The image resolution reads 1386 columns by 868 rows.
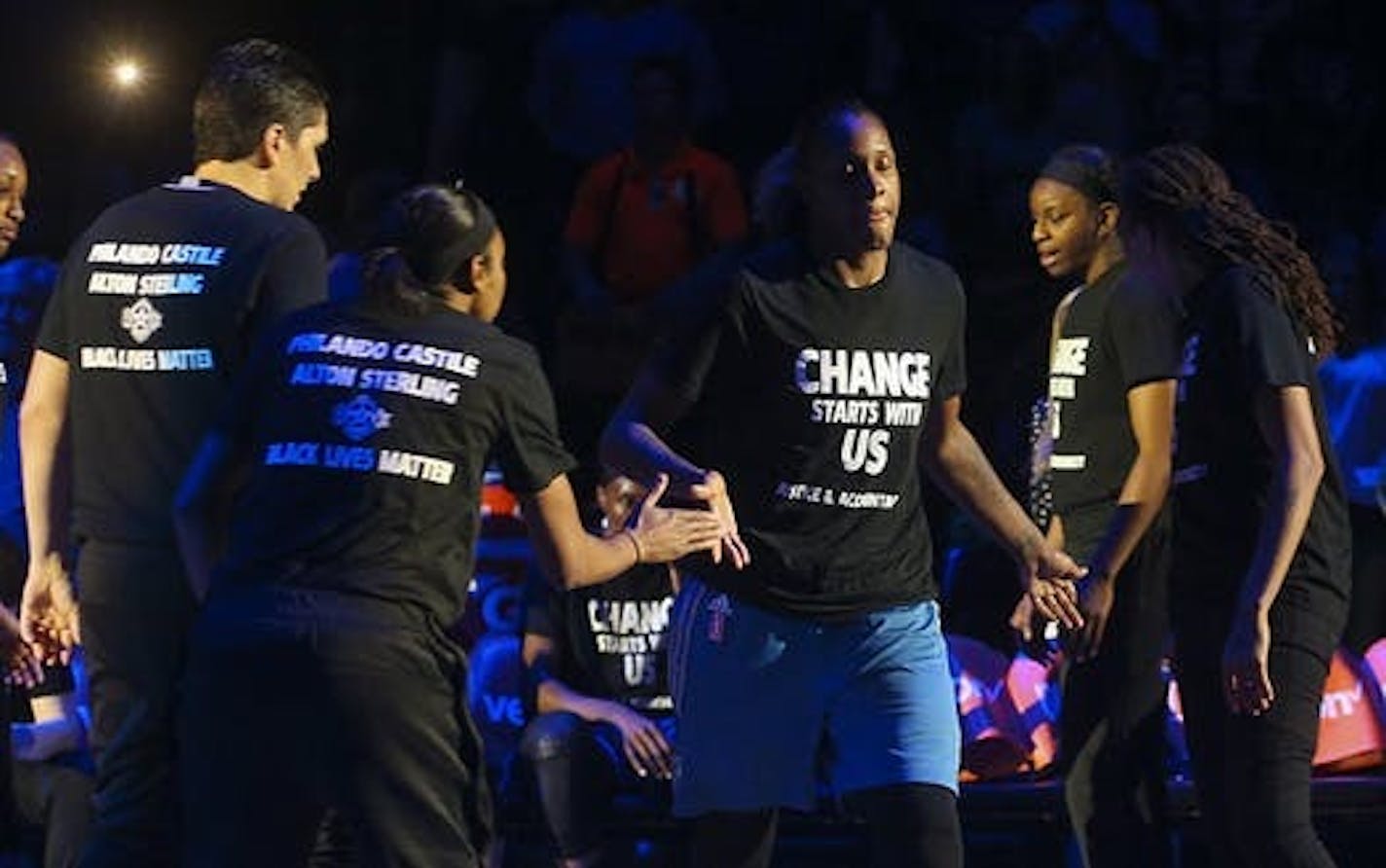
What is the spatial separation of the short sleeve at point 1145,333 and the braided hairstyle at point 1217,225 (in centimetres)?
24

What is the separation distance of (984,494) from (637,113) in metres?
3.85

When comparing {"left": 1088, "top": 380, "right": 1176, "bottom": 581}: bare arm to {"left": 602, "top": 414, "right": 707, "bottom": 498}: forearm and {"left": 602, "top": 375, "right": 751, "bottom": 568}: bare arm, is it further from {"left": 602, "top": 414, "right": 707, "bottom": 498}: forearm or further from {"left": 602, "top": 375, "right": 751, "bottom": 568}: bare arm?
{"left": 602, "top": 414, "right": 707, "bottom": 498}: forearm

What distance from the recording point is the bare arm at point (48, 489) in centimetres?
670

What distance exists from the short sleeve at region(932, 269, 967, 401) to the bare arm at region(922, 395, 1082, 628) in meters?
0.03

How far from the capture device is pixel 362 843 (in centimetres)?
564

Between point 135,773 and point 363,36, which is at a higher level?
point 363,36

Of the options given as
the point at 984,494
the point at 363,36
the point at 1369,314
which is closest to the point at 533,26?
the point at 363,36

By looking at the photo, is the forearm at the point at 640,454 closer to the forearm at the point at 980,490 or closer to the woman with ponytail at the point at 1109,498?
the forearm at the point at 980,490

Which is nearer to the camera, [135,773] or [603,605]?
[135,773]

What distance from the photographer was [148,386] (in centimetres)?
656

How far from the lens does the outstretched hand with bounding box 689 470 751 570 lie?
6.21m

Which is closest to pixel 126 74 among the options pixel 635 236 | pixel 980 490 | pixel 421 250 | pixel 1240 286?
pixel 635 236

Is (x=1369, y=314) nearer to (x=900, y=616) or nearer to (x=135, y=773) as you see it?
(x=900, y=616)

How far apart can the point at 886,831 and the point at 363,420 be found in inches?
59.8
